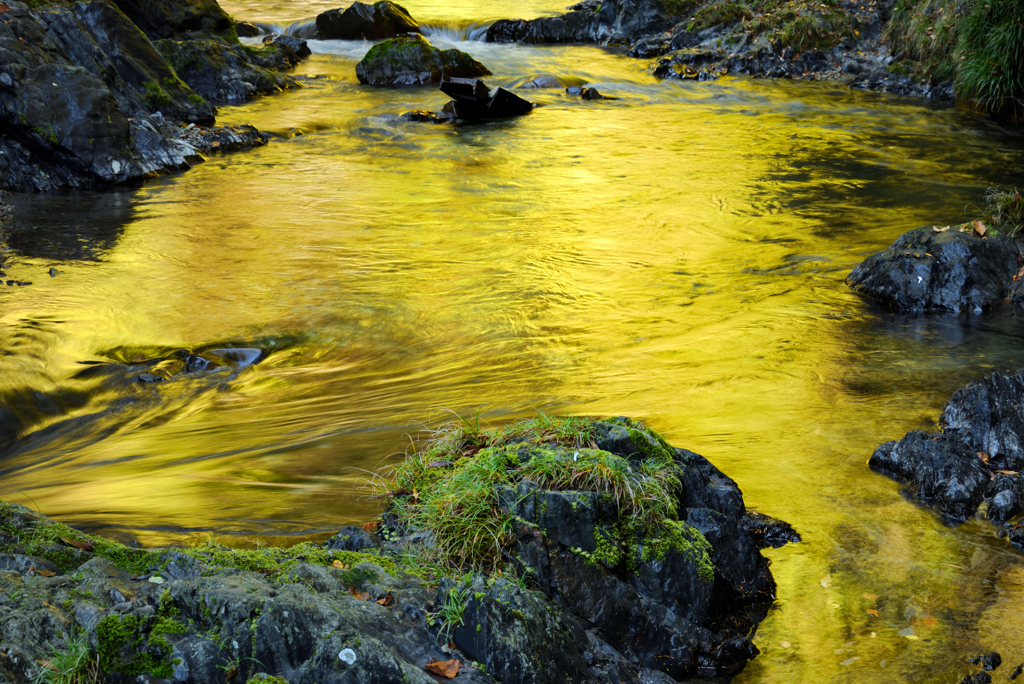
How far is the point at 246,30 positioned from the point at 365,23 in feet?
12.5

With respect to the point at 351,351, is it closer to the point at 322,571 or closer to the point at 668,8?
the point at 322,571

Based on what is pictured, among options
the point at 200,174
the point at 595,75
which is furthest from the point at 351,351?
the point at 595,75

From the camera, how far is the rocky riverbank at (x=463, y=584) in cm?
248

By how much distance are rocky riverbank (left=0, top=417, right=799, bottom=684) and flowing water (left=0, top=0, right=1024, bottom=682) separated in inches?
14.9

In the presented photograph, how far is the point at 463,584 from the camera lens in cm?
301

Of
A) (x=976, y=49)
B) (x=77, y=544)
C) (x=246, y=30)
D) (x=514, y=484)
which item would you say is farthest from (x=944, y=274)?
(x=246, y=30)

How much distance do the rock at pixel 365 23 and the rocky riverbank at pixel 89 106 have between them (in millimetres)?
10554

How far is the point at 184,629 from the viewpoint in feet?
8.25

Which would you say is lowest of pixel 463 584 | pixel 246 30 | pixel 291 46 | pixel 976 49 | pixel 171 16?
pixel 463 584

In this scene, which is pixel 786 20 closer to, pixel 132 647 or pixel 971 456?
pixel 971 456

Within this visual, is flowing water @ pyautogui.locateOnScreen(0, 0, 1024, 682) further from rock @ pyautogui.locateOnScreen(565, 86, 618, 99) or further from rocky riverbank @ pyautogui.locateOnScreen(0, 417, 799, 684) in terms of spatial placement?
rock @ pyautogui.locateOnScreen(565, 86, 618, 99)

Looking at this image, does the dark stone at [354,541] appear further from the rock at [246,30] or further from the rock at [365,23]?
the rock at [246,30]

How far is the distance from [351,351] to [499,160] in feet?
25.4

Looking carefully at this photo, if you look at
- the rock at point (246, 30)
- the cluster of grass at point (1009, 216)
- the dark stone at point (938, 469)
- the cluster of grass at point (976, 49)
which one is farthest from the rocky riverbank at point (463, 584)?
the rock at point (246, 30)
